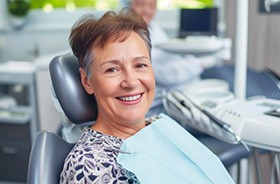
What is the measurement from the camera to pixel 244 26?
4.76 feet

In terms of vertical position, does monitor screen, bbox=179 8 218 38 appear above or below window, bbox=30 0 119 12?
below

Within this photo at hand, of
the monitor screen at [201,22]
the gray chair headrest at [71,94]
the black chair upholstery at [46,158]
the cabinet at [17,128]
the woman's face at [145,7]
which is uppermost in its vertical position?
the woman's face at [145,7]

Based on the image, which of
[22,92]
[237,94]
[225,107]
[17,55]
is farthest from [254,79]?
[17,55]

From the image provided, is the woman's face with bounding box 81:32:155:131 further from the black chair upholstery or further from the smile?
the black chair upholstery

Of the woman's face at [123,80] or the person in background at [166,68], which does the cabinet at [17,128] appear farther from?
the woman's face at [123,80]

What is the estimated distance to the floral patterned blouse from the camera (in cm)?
94

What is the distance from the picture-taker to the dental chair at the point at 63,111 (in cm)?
101

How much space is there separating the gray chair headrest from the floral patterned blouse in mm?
154

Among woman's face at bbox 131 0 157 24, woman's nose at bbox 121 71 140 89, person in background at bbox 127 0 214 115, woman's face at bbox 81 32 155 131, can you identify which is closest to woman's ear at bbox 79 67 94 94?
woman's face at bbox 81 32 155 131

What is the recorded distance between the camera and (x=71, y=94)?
1.15 metres

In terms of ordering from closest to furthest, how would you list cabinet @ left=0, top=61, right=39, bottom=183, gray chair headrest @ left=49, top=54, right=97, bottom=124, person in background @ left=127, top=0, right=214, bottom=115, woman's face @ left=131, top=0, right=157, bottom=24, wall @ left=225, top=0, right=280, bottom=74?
gray chair headrest @ left=49, top=54, right=97, bottom=124 < person in background @ left=127, top=0, right=214, bottom=115 < woman's face @ left=131, top=0, right=157, bottom=24 < wall @ left=225, top=0, right=280, bottom=74 < cabinet @ left=0, top=61, right=39, bottom=183

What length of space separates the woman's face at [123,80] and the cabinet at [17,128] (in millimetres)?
1612

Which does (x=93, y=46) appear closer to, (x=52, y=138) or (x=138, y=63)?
(x=138, y=63)

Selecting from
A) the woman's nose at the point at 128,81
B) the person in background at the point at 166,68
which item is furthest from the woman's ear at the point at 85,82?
the person in background at the point at 166,68
